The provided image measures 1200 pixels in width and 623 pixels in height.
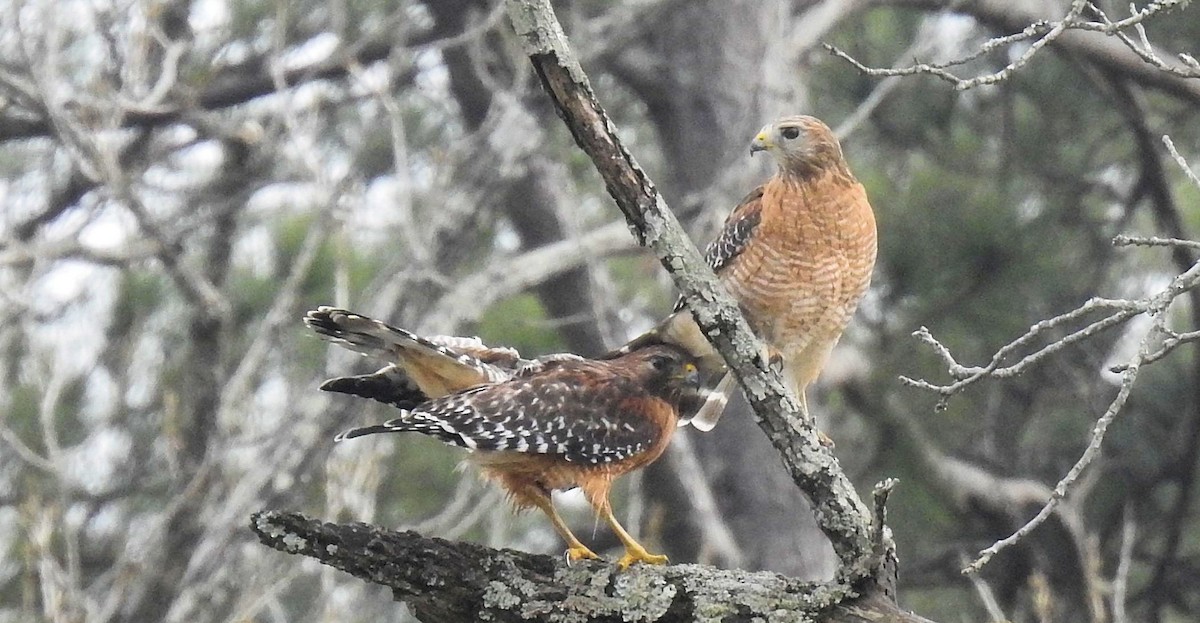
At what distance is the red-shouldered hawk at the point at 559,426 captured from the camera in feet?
13.9

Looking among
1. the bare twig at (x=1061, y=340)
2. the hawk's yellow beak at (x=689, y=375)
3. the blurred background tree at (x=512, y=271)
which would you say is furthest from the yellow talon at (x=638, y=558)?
the blurred background tree at (x=512, y=271)

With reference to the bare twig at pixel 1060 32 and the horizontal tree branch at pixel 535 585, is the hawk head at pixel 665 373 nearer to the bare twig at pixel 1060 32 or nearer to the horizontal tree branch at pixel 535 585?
the horizontal tree branch at pixel 535 585

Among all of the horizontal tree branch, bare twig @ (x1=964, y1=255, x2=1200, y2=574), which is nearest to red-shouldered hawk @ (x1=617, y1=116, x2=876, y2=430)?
the horizontal tree branch

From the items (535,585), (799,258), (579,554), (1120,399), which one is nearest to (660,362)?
(799,258)

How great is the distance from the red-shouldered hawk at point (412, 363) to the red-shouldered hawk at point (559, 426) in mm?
85

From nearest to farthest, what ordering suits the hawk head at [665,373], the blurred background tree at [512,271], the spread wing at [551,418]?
1. the spread wing at [551,418]
2. the hawk head at [665,373]
3. the blurred background tree at [512,271]

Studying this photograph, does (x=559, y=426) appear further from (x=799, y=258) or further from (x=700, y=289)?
(x=700, y=289)

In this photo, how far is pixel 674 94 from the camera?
8602mm

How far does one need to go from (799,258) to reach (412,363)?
51.1 inches

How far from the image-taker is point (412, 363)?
4609 millimetres

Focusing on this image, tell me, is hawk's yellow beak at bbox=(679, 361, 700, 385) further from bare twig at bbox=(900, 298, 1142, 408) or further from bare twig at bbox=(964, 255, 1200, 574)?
bare twig at bbox=(964, 255, 1200, 574)

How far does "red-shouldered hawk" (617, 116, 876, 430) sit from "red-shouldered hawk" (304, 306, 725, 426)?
298 millimetres

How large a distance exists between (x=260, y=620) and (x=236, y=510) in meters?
4.53

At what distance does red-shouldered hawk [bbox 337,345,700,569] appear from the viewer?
422cm
